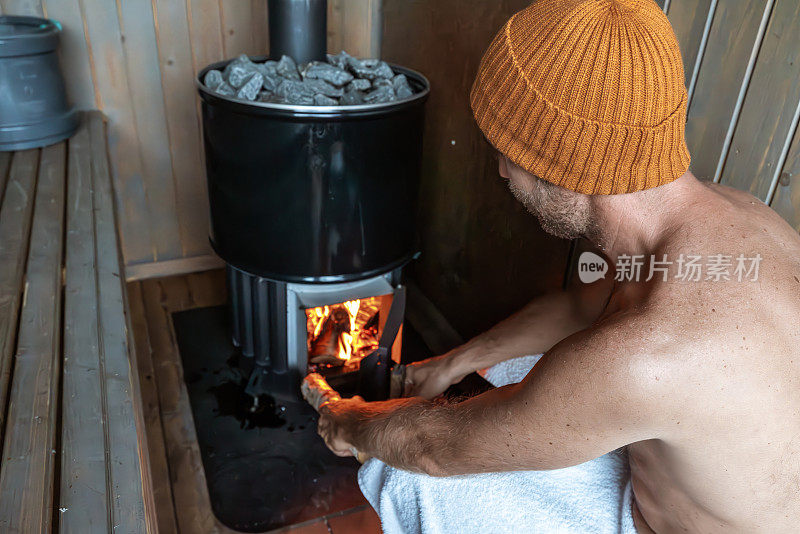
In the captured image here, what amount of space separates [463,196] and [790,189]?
1.12 meters

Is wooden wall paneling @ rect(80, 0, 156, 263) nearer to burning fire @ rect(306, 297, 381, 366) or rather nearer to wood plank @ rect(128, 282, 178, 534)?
wood plank @ rect(128, 282, 178, 534)

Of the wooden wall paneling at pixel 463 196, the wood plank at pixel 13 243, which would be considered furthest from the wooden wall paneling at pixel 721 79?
the wood plank at pixel 13 243

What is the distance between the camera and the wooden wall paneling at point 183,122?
2.24 metres

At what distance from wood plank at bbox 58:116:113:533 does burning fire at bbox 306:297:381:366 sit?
77 cm

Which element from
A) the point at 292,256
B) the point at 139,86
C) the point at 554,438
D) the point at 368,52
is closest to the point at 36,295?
the point at 292,256

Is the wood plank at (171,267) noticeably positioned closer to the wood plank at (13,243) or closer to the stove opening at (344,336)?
the wood plank at (13,243)

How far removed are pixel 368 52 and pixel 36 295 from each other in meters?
1.75

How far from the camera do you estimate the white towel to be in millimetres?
1124

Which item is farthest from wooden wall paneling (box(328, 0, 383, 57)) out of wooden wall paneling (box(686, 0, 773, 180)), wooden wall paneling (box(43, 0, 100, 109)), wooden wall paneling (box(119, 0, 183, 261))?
wooden wall paneling (box(686, 0, 773, 180))

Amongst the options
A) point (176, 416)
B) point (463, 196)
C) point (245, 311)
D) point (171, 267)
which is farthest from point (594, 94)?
point (171, 267)

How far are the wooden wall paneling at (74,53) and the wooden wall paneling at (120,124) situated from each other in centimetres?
2

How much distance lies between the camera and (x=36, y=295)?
1.15 m

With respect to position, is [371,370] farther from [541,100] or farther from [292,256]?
[541,100]

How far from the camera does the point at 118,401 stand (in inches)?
36.1
